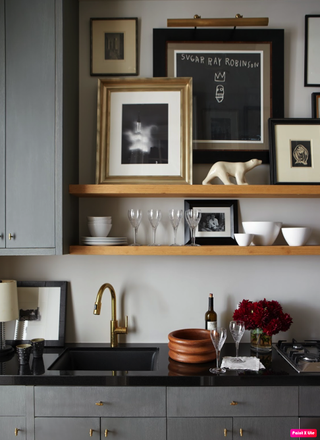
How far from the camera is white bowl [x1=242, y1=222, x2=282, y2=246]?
2.13 meters

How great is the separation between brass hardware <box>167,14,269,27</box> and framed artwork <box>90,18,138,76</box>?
29 cm

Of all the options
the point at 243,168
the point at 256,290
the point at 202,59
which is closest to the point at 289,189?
the point at 243,168

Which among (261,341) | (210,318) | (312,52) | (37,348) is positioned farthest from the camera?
(312,52)

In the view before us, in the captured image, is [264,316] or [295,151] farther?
[295,151]

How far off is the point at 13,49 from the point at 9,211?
0.83m

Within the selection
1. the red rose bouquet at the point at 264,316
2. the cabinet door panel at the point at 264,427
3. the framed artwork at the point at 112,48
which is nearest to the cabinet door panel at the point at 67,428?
the cabinet door panel at the point at 264,427

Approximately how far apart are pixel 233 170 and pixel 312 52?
894 mm

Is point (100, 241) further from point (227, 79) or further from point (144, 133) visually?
point (227, 79)

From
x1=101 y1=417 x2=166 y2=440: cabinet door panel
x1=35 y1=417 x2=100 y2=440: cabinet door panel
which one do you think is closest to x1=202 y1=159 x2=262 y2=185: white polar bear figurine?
x1=101 y1=417 x2=166 y2=440: cabinet door panel

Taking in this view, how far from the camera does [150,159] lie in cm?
228

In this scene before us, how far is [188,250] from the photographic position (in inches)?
82.4

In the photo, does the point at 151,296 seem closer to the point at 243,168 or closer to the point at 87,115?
the point at 243,168

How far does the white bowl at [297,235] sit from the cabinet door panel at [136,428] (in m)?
1.13

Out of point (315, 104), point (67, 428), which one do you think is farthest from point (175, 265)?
point (315, 104)
